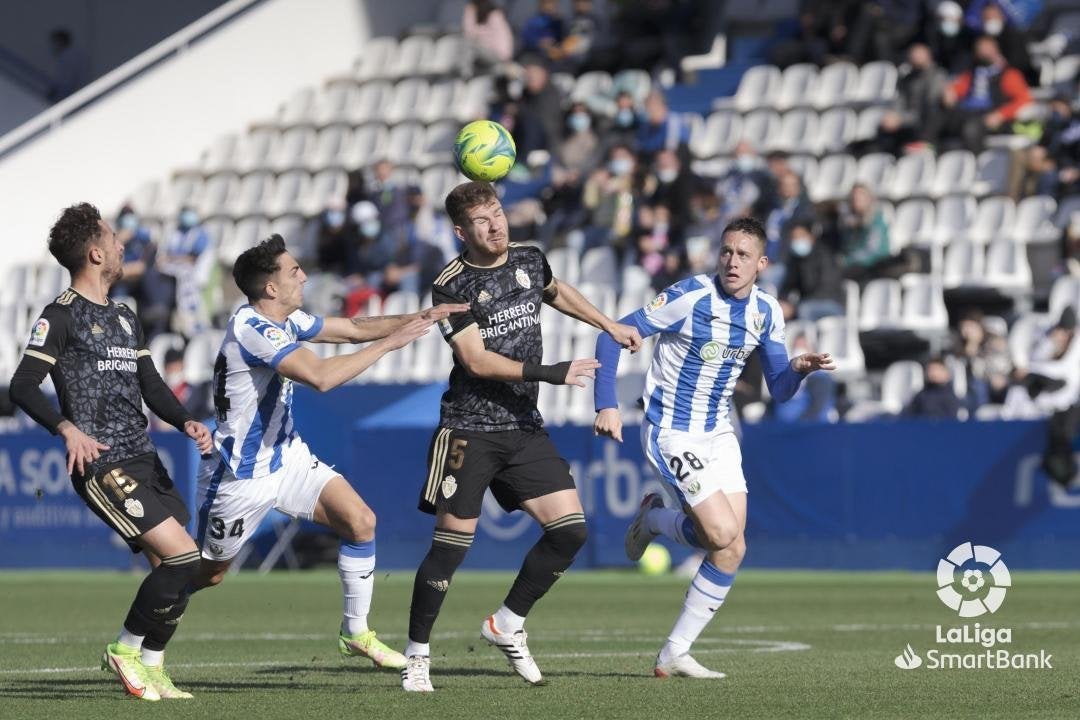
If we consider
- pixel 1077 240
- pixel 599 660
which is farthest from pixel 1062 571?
pixel 599 660

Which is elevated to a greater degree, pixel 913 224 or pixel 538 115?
pixel 538 115

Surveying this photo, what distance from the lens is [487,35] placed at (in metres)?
29.7

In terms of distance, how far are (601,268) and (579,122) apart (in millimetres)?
2832

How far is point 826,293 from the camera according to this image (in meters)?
21.8

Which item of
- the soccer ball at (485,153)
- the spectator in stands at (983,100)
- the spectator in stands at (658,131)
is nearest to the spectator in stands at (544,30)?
the spectator in stands at (658,131)

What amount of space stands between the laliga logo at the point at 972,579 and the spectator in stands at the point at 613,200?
22.7 ft

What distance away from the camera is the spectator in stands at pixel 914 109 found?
23656 mm

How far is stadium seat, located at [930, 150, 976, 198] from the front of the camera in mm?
A: 23562

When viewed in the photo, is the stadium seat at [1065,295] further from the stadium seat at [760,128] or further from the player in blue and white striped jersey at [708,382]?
the player in blue and white striped jersey at [708,382]

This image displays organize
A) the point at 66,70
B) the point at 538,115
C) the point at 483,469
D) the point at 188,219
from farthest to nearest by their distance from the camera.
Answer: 1. the point at 66,70
2. the point at 188,219
3. the point at 538,115
4. the point at 483,469

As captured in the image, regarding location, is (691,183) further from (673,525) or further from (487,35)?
(673,525)

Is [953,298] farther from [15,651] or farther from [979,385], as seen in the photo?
[15,651]

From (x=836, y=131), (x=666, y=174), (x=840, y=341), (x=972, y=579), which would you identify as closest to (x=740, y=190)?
(x=666, y=174)

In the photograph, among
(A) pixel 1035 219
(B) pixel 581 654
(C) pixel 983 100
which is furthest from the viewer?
(C) pixel 983 100
